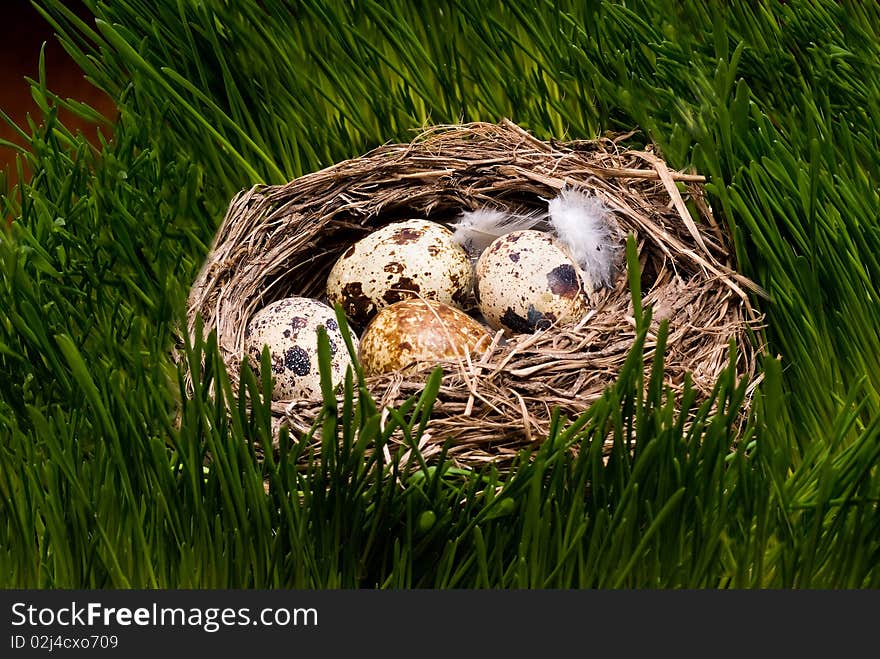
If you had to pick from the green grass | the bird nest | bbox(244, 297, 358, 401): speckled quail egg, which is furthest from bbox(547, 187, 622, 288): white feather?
bbox(244, 297, 358, 401): speckled quail egg

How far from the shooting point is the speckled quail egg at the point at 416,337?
1.17 metres

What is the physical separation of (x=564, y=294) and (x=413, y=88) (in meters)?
0.44

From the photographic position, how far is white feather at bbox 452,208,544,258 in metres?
1.38

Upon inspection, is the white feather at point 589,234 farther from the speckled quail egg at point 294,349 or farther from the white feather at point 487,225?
the speckled quail egg at point 294,349

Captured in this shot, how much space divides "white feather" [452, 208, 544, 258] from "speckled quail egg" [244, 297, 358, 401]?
262 mm

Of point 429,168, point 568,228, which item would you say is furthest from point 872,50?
point 429,168

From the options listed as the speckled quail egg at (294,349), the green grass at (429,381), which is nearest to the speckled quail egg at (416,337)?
the speckled quail egg at (294,349)

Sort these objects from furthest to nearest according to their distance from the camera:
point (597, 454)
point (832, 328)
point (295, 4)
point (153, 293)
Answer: point (295, 4) → point (153, 293) → point (832, 328) → point (597, 454)

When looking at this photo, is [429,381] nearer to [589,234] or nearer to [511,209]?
[589,234]

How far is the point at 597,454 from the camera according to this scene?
2.71ft

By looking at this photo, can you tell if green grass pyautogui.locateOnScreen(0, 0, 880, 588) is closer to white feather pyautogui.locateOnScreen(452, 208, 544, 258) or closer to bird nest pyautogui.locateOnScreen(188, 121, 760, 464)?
bird nest pyautogui.locateOnScreen(188, 121, 760, 464)

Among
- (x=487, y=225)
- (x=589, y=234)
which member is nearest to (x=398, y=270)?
(x=487, y=225)

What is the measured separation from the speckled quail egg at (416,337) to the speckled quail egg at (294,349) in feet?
0.13

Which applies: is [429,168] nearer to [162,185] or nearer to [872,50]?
[162,185]
